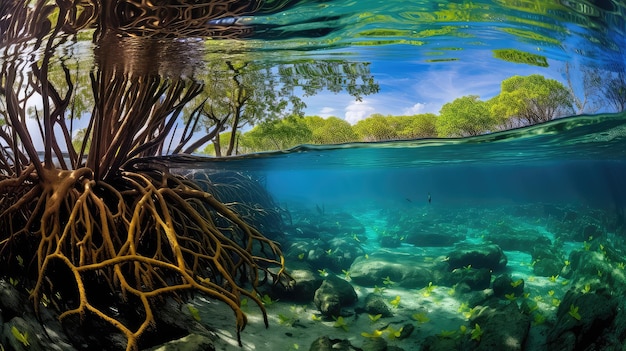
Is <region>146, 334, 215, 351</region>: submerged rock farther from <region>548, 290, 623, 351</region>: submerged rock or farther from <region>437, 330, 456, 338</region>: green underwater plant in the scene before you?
<region>548, 290, 623, 351</region>: submerged rock

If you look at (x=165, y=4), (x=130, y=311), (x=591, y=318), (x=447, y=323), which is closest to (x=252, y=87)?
(x=165, y=4)

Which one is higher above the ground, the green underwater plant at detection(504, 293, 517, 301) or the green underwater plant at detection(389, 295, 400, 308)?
the green underwater plant at detection(389, 295, 400, 308)

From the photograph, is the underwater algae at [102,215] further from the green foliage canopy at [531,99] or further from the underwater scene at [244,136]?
the green foliage canopy at [531,99]

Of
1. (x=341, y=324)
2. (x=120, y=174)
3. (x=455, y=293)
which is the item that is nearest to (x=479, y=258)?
(x=455, y=293)

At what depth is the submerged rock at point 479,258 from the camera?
7469mm

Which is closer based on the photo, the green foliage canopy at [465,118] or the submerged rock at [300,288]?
the submerged rock at [300,288]

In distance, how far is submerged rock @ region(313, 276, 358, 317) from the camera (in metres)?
3.92

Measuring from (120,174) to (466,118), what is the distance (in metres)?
4.83

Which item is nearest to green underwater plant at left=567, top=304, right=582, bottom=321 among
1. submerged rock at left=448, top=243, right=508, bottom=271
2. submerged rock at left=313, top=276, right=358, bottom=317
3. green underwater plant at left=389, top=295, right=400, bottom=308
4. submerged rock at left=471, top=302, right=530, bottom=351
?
submerged rock at left=471, top=302, right=530, bottom=351

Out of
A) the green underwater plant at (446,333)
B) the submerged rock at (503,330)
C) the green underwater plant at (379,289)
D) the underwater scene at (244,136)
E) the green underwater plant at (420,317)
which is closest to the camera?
the underwater scene at (244,136)

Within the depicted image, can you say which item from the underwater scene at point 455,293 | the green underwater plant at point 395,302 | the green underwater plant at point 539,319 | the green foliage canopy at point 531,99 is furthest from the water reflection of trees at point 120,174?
the green underwater plant at point 539,319

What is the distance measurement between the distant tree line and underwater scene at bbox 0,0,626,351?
0.04 meters

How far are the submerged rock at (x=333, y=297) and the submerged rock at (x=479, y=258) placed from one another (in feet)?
12.4

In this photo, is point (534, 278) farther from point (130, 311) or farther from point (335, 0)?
point (130, 311)
